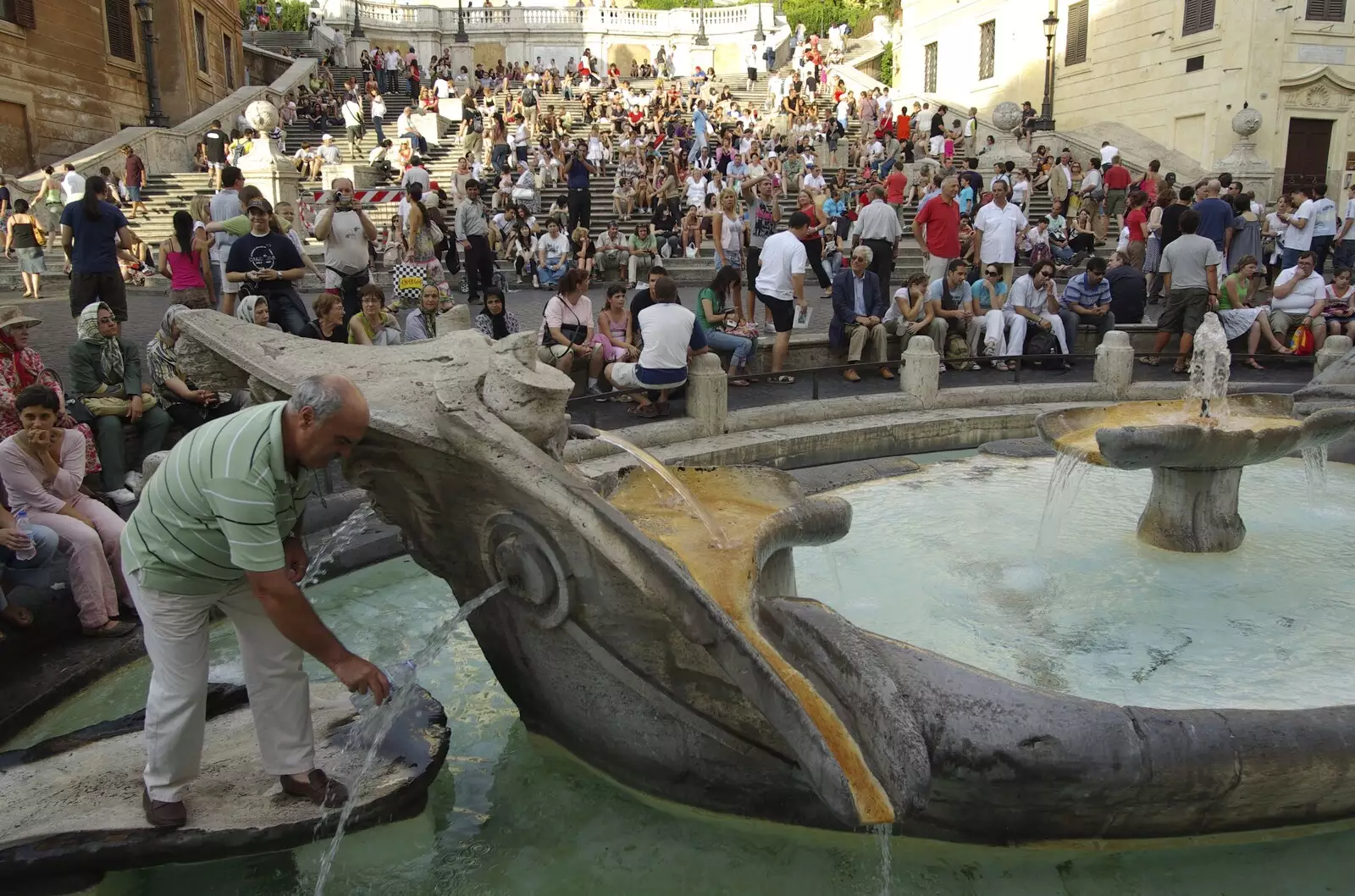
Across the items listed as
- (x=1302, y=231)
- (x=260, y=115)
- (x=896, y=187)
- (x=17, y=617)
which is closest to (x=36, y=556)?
(x=17, y=617)

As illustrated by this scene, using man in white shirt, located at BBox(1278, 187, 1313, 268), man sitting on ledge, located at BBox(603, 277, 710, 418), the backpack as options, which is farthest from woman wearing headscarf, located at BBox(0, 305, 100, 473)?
man in white shirt, located at BBox(1278, 187, 1313, 268)

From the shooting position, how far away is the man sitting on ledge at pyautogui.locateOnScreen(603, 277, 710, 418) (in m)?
8.48

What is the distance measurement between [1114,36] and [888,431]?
2651 centimetres

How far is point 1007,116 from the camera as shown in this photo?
86.4ft

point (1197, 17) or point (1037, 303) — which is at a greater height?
point (1197, 17)

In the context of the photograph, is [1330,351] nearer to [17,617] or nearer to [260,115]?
[17,617]

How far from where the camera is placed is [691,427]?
331 inches

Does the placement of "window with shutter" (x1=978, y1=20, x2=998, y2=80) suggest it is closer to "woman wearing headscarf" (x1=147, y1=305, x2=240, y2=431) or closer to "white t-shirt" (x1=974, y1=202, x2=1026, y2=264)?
"white t-shirt" (x1=974, y1=202, x2=1026, y2=264)

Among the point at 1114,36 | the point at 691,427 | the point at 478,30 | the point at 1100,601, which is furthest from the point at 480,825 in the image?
the point at 478,30

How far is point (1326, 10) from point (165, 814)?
30.0 metres

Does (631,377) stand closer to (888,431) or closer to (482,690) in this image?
(888,431)

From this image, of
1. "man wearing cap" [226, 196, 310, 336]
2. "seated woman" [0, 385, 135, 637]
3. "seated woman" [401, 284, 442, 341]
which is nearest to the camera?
"seated woman" [0, 385, 135, 637]

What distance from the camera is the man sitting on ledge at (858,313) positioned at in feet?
34.5

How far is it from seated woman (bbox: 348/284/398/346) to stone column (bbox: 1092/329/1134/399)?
258 inches
